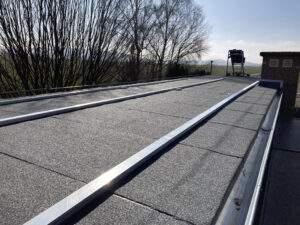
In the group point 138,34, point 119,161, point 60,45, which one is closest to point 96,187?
point 119,161

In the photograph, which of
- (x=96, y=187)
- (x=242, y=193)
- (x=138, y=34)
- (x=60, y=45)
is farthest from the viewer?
(x=138, y=34)

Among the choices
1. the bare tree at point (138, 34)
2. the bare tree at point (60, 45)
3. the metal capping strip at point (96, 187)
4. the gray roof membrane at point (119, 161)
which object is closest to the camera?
the metal capping strip at point (96, 187)

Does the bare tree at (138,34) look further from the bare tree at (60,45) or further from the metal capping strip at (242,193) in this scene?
the metal capping strip at (242,193)

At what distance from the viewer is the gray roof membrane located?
8.12ft

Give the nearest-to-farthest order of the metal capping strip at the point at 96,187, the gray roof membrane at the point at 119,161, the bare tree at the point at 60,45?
the metal capping strip at the point at 96,187
the gray roof membrane at the point at 119,161
the bare tree at the point at 60,45

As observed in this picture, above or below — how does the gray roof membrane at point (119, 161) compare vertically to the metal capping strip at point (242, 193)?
above

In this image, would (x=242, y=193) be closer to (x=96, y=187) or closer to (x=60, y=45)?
(x=96, y=187)

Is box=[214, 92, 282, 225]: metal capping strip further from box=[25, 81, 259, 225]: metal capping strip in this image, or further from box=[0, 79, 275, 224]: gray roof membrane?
box=[25, 81, 259, 225]: metal capping strip

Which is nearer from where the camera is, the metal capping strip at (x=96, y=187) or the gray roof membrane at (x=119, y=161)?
the metal capping strip at (x=96, y=187)

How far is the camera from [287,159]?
12.1m

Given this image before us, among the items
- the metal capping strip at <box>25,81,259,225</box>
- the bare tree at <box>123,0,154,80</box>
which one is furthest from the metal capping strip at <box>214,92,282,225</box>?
the bare tree at <box>123,0,154,80</box>

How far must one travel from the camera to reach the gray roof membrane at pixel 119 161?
247 cm

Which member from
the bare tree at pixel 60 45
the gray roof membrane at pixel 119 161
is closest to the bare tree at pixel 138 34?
the bare tree at pixel 60 45

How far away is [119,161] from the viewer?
351 cm
